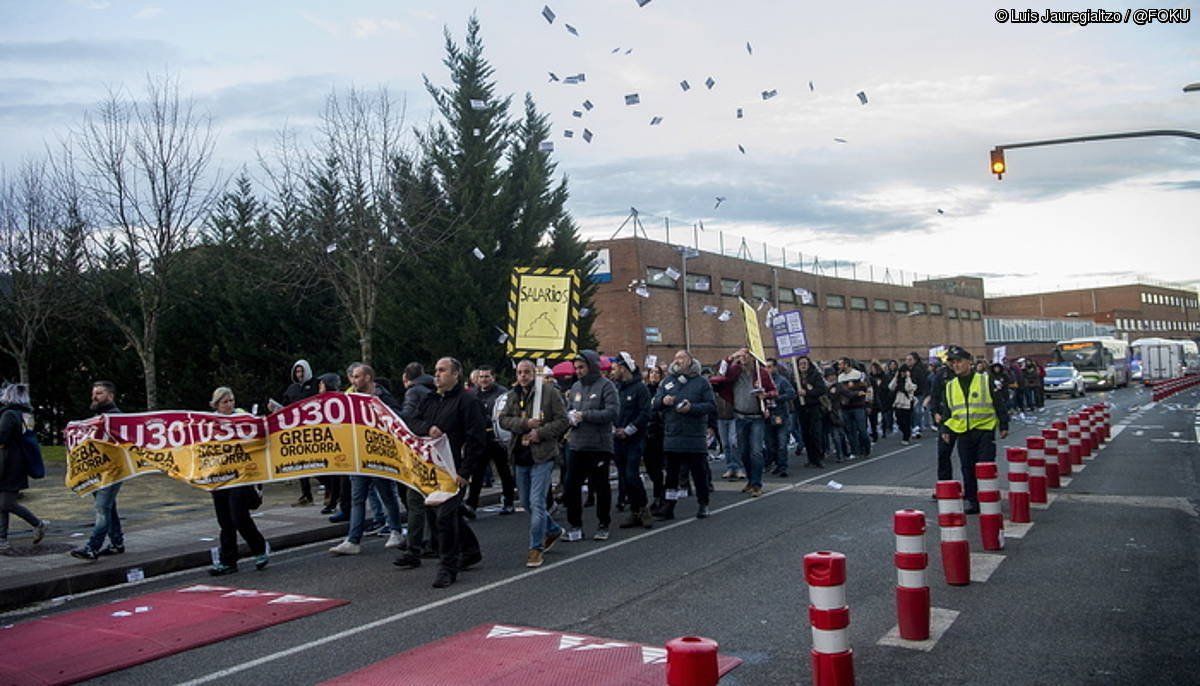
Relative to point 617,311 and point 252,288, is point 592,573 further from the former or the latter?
point 617,311

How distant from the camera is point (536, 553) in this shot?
8.95 m

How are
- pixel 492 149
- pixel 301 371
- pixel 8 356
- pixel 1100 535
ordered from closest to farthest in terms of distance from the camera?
pixel 1100 535 → pixel 301 371 → pixel 492 149 → pixel 8 356

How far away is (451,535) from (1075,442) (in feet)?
38.6

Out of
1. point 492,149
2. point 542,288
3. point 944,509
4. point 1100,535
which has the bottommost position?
point 1100,535

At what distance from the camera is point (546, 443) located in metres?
9.15

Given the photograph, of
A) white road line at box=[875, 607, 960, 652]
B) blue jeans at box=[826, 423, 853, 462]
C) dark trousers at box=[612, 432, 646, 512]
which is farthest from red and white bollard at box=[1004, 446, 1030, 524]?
blue jeans at box=[826, 423, 853, 462]

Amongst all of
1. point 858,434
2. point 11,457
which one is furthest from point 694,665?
point 858,434

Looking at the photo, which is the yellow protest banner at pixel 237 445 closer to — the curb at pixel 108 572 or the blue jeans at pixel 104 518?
the blue jeans at pixel 104 518

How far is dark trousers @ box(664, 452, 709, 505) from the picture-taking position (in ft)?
36.9

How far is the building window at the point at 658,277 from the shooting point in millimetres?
41156

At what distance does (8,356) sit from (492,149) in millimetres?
18240

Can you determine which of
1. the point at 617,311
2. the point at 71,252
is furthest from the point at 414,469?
the point at 617,311

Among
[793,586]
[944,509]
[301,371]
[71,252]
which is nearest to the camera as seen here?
[944,509]

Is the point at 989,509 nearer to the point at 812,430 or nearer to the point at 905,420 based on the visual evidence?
the point at 812,430
